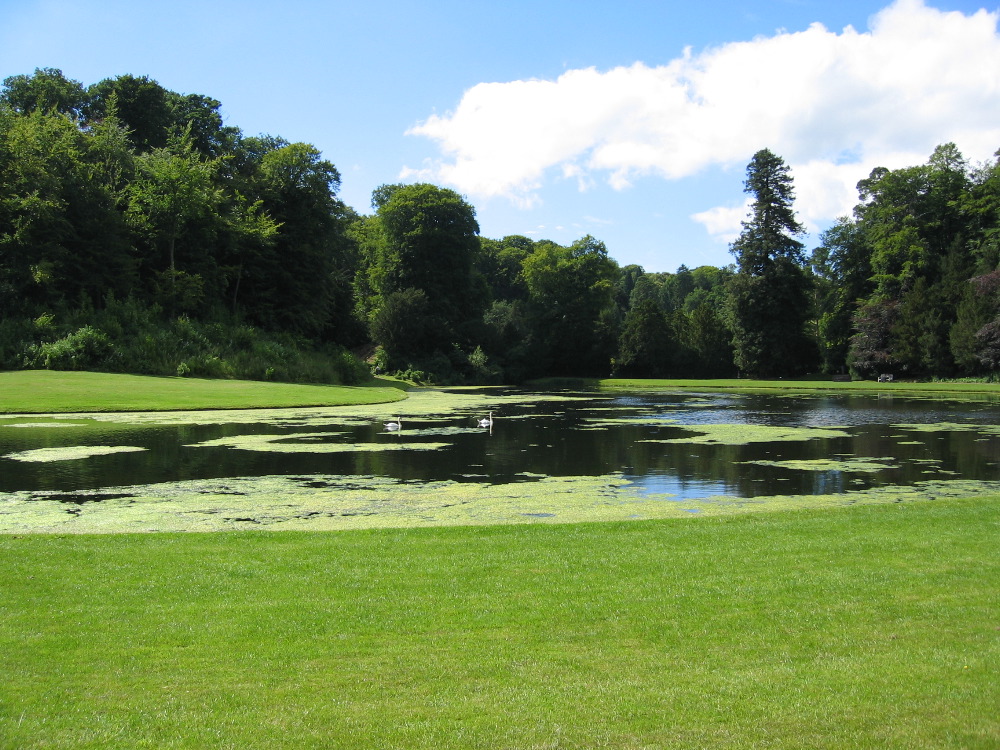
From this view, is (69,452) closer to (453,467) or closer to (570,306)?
(453,467)

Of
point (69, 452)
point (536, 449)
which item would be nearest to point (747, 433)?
point (536, 449)

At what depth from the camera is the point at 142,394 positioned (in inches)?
1446

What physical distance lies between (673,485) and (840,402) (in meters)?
32.3

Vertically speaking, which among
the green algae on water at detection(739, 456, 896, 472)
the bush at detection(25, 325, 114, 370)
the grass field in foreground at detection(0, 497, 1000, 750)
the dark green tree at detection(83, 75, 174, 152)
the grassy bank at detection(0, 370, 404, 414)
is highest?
the dark green tree at detection(83, 75, 174, 152)

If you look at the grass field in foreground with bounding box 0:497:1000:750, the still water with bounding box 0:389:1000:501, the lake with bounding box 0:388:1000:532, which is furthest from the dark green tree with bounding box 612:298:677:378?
the grass field in foreground with bounding box 0:497:1000:750

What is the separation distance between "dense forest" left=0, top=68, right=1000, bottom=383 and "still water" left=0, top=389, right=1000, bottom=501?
23791 mm

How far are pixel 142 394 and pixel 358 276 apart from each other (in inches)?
2307

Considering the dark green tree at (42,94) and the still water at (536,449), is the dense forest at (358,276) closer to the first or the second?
the dark green tree at (42,94)

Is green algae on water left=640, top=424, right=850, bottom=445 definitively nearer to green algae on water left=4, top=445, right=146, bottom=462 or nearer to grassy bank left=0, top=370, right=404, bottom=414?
green algae on water left=4, top=445, right=146, bottom=462

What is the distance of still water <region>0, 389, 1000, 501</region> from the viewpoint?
54.5 feet

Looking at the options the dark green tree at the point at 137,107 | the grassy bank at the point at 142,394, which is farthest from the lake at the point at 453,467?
the dark green tree at the point at 137,107

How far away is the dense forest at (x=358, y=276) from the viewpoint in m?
50.2

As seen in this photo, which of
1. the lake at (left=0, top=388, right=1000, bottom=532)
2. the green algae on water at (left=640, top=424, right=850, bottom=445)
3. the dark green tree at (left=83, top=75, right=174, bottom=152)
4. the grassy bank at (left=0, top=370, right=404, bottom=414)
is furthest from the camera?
the dark green tree at (left=83, top=75, right=174, bottom=152)

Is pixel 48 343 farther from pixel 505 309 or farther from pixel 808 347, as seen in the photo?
pixel 808 347
